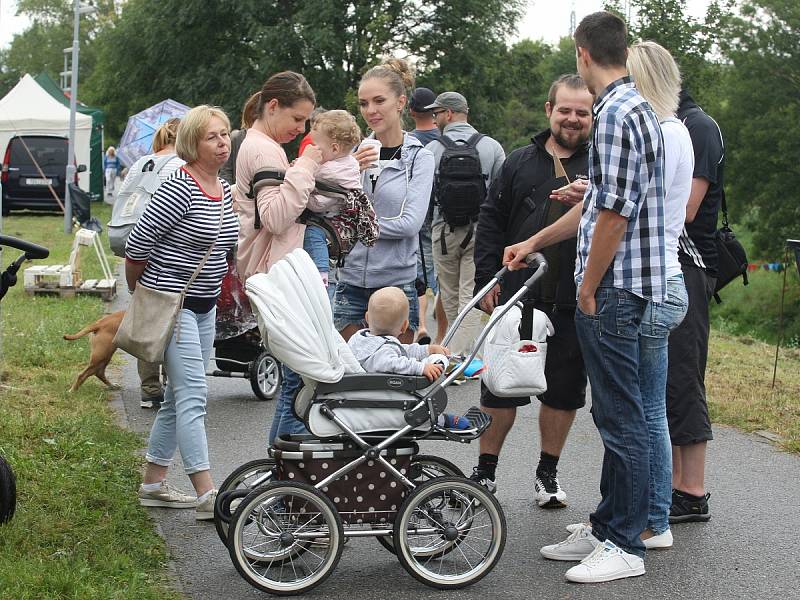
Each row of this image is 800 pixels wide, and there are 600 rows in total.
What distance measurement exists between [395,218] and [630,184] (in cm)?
206

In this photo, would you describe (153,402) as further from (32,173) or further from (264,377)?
(32,173)

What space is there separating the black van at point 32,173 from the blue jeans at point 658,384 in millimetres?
28142

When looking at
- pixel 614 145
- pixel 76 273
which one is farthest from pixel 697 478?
pixel 76 273


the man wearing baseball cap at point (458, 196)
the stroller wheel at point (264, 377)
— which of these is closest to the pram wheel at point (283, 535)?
the stroller wheel at point (264, 377)

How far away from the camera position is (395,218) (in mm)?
6402

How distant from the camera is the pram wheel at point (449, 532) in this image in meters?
4.68

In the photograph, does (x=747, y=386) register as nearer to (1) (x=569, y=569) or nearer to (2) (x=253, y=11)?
(1) (x=569, y=569)

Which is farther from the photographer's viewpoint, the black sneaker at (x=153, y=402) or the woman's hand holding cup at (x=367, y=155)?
the black sneaker at (x=153, y=402)

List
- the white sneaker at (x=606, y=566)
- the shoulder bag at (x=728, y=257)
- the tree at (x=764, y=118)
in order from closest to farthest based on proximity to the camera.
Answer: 1. the white sneaker at (x=606, y=566)
2. the shoulder bag at (x=728, y=257)
3. the tree at (x=764, y=118)

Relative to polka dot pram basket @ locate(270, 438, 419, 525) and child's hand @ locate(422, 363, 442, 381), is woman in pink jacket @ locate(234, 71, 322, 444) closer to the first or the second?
polka dot pram basket @ locate(270, 438, 419, 525)

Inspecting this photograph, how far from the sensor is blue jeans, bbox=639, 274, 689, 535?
4.87 meters

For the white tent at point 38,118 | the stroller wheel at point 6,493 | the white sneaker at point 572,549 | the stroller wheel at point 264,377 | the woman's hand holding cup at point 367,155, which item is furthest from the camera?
the white tent at point 38,118

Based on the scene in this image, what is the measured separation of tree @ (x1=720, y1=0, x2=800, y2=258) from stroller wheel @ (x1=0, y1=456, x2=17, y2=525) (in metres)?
36.7

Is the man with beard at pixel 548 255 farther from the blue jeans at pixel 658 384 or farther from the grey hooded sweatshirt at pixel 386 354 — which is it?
the grey hooded sweatshirt at pixel 386 354
